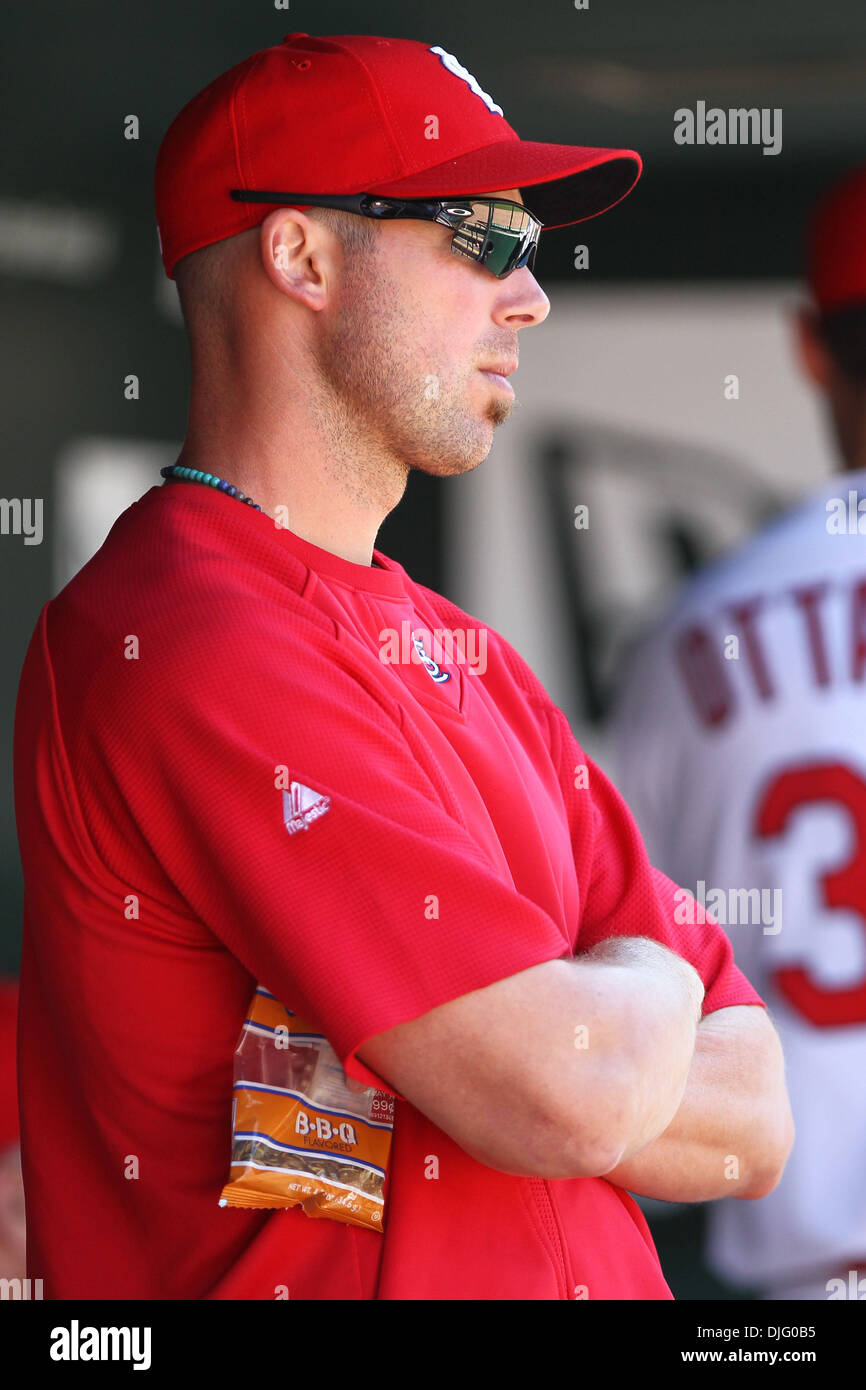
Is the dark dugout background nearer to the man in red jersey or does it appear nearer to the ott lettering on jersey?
the man in red jersey

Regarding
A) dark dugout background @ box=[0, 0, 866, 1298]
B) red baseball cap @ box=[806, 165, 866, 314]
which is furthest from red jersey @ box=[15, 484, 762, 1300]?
dark dugout background @ box=[0, 0, 866, 1298]

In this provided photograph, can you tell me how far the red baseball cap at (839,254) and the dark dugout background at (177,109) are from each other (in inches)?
49.1

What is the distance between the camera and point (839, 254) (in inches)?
97.3

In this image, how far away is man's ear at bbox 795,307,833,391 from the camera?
7.87ft

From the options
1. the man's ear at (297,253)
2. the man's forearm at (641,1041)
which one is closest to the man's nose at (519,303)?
the man's ear at (297,253)

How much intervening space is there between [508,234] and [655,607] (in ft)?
8.72

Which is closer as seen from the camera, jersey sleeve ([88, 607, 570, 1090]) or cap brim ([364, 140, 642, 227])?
jersey sleeve ([88, 607, 570, 1090])

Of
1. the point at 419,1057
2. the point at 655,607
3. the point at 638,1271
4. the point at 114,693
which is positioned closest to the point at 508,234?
the point at 114,693

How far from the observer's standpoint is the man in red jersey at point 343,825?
1019 mm

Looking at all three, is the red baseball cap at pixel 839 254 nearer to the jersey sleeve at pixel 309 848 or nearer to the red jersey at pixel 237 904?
the red jersey at pixel 237 904

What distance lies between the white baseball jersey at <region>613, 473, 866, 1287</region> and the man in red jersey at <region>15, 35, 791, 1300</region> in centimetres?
80

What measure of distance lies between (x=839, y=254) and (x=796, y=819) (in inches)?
37.5

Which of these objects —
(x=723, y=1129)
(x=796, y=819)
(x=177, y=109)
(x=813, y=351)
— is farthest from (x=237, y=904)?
(x=177, y=109)

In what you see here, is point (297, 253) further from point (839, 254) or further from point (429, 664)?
point (839, 254)
